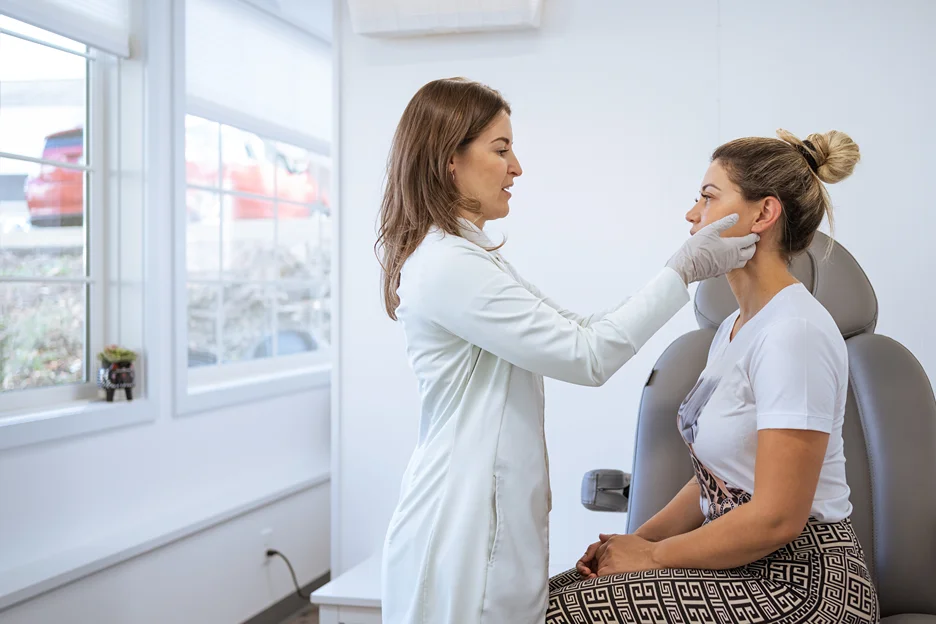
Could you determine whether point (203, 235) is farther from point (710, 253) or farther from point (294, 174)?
point (710, 253)

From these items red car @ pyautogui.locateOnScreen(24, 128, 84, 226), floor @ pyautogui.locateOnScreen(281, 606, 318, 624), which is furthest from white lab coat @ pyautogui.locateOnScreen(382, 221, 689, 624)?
floor @ pyautogui.locateOnScreen(281, 606, 318, 624)

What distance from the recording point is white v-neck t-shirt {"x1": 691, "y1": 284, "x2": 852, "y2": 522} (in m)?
1.20

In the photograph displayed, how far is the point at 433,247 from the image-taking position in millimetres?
1229

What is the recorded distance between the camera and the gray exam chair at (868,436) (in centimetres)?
149

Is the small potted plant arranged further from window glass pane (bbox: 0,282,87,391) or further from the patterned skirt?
the patterned skirt

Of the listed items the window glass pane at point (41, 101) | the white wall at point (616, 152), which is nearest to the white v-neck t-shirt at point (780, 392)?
the white wall at point (616, 152)

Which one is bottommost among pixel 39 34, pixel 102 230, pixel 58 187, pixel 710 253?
pixel 710 253

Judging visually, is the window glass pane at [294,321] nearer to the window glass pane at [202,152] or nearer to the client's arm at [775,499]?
the window glass pane at [202,152]

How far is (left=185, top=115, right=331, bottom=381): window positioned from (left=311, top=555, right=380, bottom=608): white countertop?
127 centimetres

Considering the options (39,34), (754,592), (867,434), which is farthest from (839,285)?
(39,34)

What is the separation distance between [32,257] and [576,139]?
1568 mm

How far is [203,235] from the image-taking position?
314cm

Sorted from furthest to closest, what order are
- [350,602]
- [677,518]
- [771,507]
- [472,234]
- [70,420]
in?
[70,420], [350,602], [677,518], [472,234], [771,507]

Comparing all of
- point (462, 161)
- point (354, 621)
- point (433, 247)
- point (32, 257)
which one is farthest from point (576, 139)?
point (32, 257)
